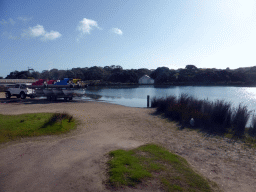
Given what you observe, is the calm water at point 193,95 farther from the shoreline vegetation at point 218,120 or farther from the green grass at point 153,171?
the green grass at point 153,171

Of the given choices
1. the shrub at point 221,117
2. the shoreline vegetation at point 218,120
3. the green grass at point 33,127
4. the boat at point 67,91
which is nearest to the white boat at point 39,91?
the boat at point 67,91

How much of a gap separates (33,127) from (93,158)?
4.39m

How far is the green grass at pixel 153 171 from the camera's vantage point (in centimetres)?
392

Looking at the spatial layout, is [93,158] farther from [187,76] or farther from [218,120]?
[187,76]

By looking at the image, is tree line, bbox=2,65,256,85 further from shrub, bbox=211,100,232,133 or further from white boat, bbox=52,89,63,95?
white boat, bbox=52,89,63,95

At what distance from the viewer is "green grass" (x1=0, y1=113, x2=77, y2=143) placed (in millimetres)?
7462

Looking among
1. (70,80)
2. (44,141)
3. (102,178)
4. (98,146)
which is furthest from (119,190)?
(70,80)

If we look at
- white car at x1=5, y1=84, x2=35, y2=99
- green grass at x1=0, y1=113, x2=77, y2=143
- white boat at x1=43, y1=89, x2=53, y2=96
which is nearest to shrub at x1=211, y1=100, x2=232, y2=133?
green grass at x1=0, y1=113, x2=77, y2=143

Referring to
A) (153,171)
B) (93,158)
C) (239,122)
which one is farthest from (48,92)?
(153,171)

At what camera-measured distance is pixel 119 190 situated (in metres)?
3.69

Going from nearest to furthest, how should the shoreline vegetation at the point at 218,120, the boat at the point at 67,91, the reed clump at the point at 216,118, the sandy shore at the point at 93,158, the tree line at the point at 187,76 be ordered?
1. the sandy shore at the point at 93,158
2. the shoreline vegetation at the point at 218,120
3. the reed clump at the point at 216,118
4. the boat at the point at 67,91
5. the tree line at the point at 187,76

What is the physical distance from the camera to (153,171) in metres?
4.48

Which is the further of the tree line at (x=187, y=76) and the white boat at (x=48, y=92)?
the tree line at (x=187, y=76)

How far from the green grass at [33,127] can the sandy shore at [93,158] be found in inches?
21.2
